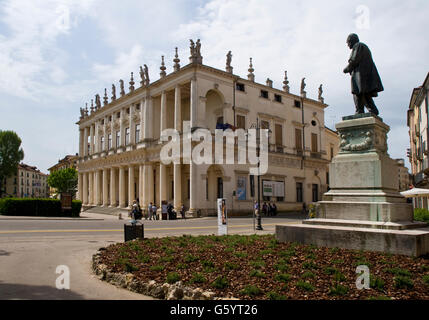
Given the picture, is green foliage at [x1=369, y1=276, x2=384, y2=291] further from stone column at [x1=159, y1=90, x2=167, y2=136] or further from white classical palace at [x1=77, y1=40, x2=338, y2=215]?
stone column at [x1=159, y1=90, x2=167, y2=136]

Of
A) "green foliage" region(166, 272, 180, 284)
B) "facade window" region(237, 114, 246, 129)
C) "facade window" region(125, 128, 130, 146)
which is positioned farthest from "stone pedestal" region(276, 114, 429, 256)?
"facade window" region(125, 128, 130, 146)

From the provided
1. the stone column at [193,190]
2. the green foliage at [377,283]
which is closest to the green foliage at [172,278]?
the green foliage at [377,283]

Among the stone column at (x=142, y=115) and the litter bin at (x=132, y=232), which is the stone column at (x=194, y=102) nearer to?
the stone column at (x=142, y=115)

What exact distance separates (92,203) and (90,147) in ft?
30.4

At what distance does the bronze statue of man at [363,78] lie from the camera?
9141mm

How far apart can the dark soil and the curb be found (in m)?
0.19

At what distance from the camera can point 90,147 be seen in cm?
5753

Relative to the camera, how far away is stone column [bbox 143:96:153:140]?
132 feet

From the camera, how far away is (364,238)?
24.8 ft

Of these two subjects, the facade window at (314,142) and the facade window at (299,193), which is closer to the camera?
the facade window at (299,193)

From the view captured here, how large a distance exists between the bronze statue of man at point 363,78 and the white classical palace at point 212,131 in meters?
23.3

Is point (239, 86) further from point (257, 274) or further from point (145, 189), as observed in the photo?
point (257, 274)

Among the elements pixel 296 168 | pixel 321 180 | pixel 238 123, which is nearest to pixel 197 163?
pixel 238 123
